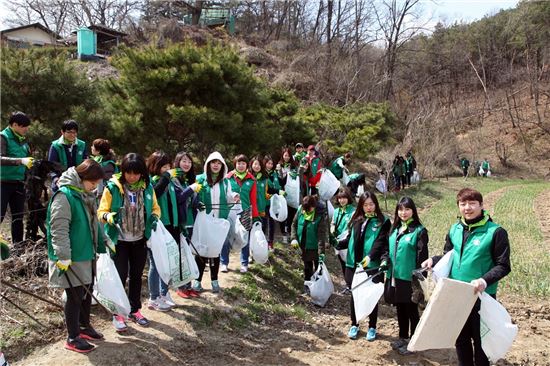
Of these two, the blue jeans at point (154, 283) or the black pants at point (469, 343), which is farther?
the blue jeans at point (154, 283)

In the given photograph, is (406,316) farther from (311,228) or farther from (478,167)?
(478,167)

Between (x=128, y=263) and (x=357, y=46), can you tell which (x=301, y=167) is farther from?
(x=357, y=46)

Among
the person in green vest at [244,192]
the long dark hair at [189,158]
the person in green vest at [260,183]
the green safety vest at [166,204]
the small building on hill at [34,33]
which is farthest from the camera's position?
the small building on hill at [34,33]

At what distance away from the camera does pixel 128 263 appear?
4.48 m

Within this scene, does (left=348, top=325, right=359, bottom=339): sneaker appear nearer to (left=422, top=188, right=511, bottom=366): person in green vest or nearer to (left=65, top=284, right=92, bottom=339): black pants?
(left=422, top=188, right=511, bottom=366): person in green vest

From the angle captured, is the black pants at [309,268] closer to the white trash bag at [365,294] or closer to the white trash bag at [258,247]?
the white trash bag at [258,247]

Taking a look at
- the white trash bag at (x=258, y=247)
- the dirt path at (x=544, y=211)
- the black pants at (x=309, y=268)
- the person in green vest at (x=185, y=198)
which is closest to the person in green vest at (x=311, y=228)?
the black pants at (x=309, y=268)

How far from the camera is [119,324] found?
14.4ft

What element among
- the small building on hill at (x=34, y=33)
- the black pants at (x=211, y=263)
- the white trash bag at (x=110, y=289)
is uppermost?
the small building on hill at (x=34, y=33)

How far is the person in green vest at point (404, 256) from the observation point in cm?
452

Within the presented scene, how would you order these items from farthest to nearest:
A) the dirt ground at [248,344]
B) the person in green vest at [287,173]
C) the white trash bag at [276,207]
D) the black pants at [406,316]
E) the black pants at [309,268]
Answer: the person in green vest at [287,173] < the white trash bag at [276,207] < the black pants at [309,268] < the black pants at [406,316] < the dirt ground at [248,344]

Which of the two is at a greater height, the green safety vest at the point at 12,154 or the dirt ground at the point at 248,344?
the green safety vest at the point at 12,154

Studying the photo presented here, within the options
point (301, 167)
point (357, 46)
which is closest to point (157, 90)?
point (301, 167)

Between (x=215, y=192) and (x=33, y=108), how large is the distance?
4.56 m
